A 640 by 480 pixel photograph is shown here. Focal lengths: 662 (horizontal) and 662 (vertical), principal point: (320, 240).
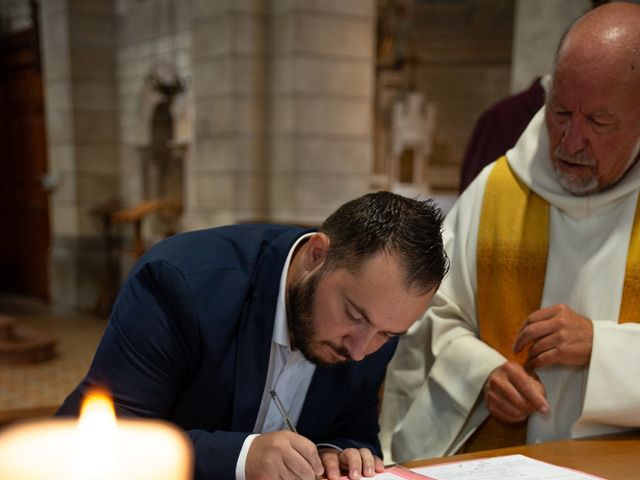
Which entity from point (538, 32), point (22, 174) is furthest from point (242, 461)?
point (22, 174)

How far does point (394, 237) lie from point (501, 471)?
61cm

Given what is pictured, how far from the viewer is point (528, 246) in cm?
227

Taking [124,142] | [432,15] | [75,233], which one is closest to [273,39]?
[124,142]

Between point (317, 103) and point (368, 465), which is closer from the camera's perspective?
point (368, 465)

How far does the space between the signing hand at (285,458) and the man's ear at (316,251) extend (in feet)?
1.44

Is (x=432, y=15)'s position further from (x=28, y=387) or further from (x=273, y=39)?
(x=28, y=387)

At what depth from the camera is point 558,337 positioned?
190cm

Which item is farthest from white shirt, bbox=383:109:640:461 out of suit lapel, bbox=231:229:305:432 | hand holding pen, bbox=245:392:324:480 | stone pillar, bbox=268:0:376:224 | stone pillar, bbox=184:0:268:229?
stone pillar, bbox=184:0:268:229

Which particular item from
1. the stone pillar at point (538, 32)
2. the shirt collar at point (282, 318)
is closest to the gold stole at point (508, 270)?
the shirt collar at point (282, 318)

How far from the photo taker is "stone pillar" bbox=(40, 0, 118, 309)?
990cm

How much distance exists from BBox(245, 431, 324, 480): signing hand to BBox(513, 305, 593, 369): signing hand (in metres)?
0.80

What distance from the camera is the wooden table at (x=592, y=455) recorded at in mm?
1610

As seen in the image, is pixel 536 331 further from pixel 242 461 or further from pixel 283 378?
pixel 242 461

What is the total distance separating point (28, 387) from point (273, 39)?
4.26m
